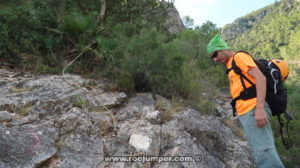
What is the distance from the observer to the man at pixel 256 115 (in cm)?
208

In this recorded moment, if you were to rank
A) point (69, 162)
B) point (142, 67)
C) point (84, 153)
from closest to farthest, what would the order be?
point (69, 162)
point (84, 153)
point (142, 67)

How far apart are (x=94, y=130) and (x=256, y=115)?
2.09m

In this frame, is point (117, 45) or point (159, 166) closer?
point (159, 166)

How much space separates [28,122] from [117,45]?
2662 mm

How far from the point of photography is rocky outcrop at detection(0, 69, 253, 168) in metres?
2.60

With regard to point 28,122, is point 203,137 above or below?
below

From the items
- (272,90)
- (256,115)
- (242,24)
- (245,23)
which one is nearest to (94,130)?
(256,115)

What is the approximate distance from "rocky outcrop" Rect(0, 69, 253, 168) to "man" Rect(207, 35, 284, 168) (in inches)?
38.3

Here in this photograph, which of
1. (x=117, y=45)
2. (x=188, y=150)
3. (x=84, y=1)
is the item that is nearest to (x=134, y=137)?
(x=188, y=150)

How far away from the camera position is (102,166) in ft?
8.68

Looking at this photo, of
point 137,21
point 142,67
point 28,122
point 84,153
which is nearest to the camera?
point 84,153

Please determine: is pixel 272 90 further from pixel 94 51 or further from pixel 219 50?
pixel 94 51

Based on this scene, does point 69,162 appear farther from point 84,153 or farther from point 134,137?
point 134,137

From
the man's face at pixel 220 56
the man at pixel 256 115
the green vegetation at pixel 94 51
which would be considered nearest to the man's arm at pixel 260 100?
the man at pixel 256 115
